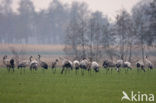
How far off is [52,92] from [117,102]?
15.4 ft

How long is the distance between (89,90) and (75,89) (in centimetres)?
93

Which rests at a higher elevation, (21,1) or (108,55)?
(21,1)

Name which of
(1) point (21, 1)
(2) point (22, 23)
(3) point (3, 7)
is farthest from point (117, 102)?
(3) point (3, 7)

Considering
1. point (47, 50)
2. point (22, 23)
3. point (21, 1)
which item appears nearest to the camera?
point (47, 50)

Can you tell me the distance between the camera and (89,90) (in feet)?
72.7

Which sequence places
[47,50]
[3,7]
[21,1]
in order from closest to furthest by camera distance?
[47,50]
[21,1]
[3,7]

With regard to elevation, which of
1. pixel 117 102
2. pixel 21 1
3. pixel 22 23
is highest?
pixel 21 1

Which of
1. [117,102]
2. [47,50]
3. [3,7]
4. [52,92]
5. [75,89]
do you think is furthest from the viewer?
[3,7]

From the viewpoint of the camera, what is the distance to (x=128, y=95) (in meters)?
19.9

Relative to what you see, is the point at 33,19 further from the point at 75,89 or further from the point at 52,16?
the point at 75,89

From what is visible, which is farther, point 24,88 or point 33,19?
point 33,19

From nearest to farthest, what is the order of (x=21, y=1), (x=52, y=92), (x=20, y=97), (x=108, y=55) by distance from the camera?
(x=20, y=97) < (x=52, y=92) < (x=108, y=55) < (x=21, y=1)

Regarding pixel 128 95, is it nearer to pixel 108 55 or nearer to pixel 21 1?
pixel 108 55

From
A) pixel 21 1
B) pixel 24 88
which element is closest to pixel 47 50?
pixel 21 1
